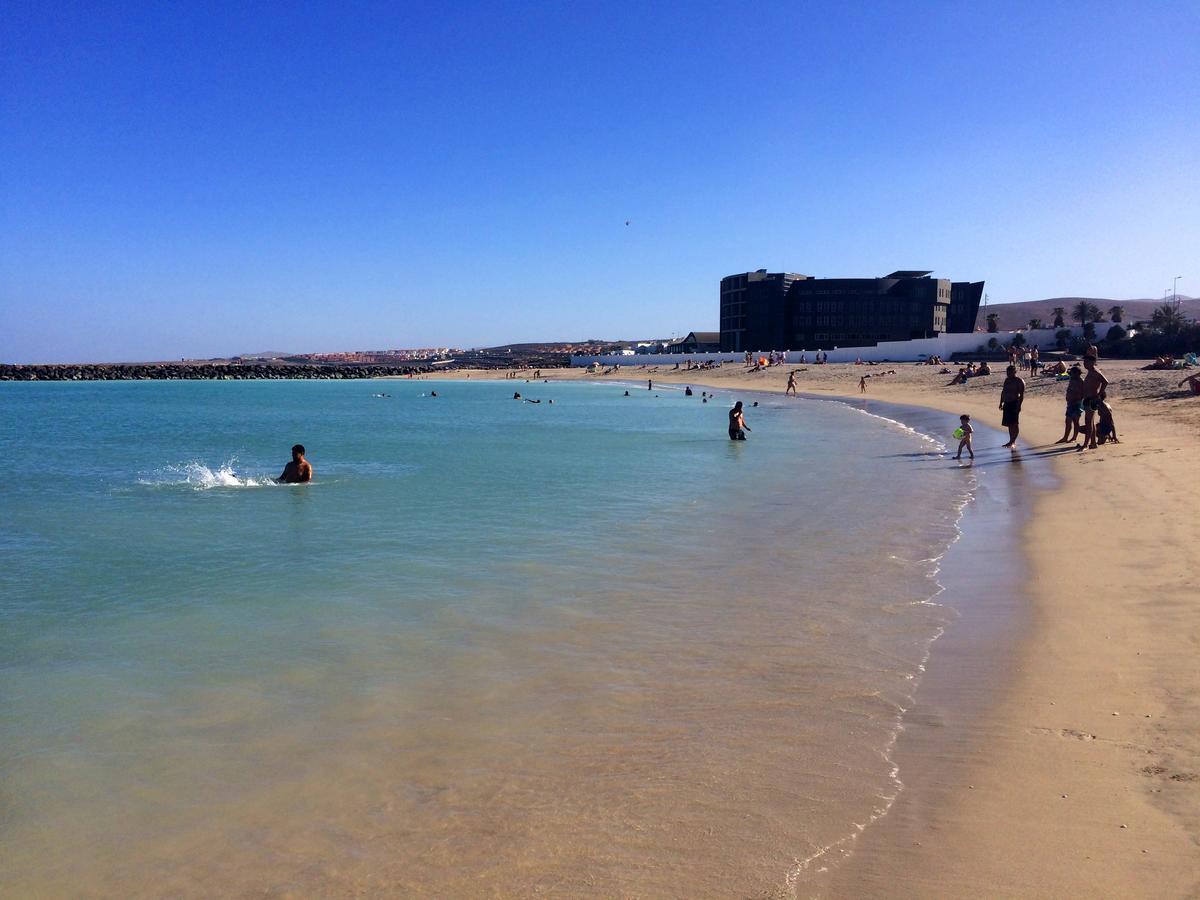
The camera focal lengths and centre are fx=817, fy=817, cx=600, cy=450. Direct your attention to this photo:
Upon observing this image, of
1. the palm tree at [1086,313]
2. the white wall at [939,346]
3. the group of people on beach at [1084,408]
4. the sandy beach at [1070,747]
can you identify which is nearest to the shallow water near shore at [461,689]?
the sandy beach at [1070,747]

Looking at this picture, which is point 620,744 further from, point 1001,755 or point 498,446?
point 498,446

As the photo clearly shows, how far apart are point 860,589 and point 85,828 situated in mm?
6994

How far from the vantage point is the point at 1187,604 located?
699 cm

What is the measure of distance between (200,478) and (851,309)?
88848mm

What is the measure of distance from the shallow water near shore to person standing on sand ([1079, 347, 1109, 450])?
5.02 meters

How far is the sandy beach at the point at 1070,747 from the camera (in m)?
3.61

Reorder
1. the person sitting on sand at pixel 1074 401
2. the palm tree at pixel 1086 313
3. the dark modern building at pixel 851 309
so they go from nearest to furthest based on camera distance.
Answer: the person sitting on sand at pixel 1074 401 → the palm tree at pixel 1086 313 → the dark modern building at pixel 851 309

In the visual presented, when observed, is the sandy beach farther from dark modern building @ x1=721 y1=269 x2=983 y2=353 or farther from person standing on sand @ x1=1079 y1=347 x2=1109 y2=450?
dark modern building @ x1=721 y1=269 x2=983 y2=353

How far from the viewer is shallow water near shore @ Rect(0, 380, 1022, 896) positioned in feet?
13.3

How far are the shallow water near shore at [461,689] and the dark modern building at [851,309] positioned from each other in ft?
287

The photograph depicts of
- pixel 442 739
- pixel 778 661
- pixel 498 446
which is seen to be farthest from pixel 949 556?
pixel 498 446

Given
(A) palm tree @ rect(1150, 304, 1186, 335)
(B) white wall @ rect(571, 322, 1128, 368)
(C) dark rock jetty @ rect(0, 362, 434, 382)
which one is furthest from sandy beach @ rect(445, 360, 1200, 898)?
(C) dark rock jetty @ rect(0, 362, 434, 382)

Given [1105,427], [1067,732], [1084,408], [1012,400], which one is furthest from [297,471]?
[1105,427]

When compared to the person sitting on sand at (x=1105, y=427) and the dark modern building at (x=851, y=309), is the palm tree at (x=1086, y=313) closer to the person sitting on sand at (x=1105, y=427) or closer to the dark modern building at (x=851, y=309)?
the dark modern building at (x=851, y=309)
